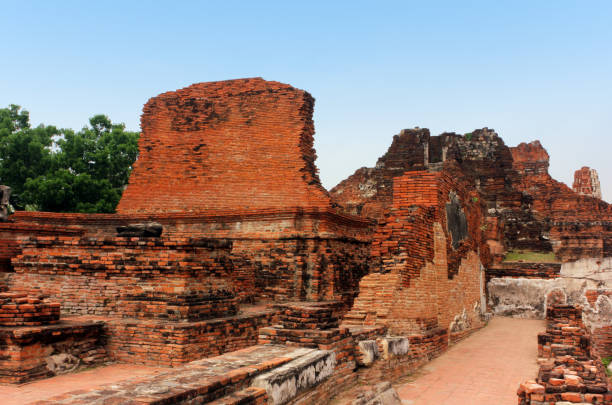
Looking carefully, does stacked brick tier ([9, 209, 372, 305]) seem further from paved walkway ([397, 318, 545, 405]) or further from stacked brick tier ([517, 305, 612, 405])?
stacked brick tier ([517, 305, 612, 405])

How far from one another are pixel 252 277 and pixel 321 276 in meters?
1.26

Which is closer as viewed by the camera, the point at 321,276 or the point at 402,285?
the point at 402,285

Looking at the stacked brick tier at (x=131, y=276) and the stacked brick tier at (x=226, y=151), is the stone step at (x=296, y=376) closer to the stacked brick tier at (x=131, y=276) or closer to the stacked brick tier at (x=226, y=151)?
the stacked brick tier at (x=131, y=276)

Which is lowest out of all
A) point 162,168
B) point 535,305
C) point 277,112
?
point 535,305

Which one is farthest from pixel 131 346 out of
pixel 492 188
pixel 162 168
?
pixel 492 188

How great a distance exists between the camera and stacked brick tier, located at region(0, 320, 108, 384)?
4746 millimetres

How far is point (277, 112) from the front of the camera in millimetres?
10602

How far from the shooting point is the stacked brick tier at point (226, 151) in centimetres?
1022

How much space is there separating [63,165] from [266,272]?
45.5ft

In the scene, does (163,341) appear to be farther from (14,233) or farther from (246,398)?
(14,233)

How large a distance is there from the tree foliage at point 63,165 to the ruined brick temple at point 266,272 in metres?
8.18

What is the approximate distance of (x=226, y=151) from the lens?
1076 centimetres

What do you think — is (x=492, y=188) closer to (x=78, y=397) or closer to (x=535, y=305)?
(x=535, y=305)

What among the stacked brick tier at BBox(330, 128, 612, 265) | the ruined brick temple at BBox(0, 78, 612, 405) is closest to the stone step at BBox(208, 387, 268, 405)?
the ruined brick temple at BBox(0, 78, 612, 405)
